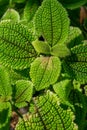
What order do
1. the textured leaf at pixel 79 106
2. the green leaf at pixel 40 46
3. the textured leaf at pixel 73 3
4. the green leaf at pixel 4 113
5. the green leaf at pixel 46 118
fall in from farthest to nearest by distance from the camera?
1. the textured leaf at pixel 73 3
2. the textured leaf at pixel 79 106
3. the green leaf at pixel 4 113
4. the green leaf at pixel 40 46
5. the green leaf at pixel 46 118

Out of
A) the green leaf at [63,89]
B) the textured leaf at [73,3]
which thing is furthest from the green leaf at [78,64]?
the textured leaf at [73,3]

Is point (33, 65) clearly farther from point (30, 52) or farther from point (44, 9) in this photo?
point (44, 9)

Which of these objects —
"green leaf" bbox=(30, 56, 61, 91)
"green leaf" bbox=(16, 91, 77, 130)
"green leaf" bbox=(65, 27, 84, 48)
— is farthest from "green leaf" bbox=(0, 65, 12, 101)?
"green leaf" bbox=(16, 91, 77, 130)

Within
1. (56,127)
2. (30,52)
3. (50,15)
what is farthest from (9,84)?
(56,127)

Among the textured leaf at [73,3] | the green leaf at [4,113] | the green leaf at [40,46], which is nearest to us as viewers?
the green leaf at [40,46]

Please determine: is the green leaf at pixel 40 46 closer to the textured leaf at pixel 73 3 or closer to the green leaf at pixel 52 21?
the green leaf at pixel 52 21

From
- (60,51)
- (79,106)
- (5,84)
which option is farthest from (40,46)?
(79,106)
